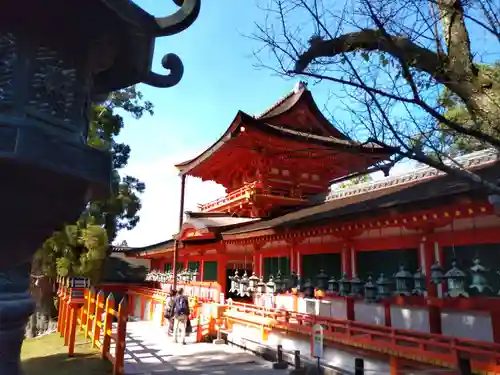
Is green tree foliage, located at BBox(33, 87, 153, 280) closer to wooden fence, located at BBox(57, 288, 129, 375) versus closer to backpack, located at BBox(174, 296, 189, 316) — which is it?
wooden fence, located at BBox(57, 288, 129, 375)

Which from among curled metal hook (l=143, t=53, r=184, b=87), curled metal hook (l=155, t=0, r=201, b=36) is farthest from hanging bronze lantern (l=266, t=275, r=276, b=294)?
curled metal hook (l=155, t=0, r=201, b=36)

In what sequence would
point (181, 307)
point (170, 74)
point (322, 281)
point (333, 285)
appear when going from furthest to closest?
1. point (181, 307)
2. point (322, 281)
3. point (333, 285)
4. point (170, 74)

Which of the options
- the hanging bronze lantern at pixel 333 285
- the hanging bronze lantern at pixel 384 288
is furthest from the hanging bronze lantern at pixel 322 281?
the hanging bronze lantern at pixel 384 288

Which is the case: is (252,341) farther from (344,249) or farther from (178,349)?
(344,249)

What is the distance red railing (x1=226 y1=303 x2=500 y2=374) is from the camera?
5.87 meters

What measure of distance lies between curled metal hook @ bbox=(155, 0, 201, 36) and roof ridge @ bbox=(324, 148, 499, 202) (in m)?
7.06

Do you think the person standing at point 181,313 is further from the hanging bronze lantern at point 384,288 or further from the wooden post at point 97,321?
the hanging bronze lantern at point 384,288

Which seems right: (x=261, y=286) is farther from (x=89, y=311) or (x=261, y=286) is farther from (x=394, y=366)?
(x=394, y=366)

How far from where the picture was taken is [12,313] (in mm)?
2568

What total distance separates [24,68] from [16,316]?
1.62m

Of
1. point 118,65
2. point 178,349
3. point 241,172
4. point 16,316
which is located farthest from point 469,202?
point 241,172

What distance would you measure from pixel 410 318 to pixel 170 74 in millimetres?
6864

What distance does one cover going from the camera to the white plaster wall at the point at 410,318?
749 centimetres

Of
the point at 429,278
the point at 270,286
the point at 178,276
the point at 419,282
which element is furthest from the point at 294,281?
the point at 178,276
